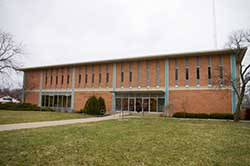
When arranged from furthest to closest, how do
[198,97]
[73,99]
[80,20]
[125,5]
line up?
[73,99]
[198,97]
[80,20]
[125,5]

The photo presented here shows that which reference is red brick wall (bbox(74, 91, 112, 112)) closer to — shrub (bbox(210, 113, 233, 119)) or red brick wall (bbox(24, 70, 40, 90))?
red brick wall (bbox(24, 70, 40, 90))

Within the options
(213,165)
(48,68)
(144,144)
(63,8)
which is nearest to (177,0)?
(63,8)

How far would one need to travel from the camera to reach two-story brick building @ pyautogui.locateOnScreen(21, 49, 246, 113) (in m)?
21.5

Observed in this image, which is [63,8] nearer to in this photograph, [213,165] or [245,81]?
[213,165]

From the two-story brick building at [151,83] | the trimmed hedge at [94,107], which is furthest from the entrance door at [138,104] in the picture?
the trimmed hedge at [94,107]

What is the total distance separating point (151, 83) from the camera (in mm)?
24734

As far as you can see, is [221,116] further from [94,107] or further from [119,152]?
[119,152]

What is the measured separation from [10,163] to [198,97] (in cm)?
2149

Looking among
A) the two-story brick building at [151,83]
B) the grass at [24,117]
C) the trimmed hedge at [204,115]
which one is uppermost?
the two-story brick building at [151,83]

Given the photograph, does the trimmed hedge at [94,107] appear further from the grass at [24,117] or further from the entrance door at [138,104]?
the entrance door at [138,104]

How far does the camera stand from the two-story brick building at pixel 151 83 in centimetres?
2150

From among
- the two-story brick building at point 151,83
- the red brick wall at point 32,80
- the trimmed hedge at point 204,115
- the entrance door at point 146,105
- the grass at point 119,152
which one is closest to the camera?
the grass at point 119,152

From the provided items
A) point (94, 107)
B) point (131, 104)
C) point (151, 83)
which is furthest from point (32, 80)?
point (151, 83)

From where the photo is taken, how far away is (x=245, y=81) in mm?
16781
